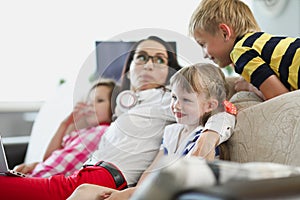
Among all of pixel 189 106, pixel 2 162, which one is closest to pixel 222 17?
pixel 189 106

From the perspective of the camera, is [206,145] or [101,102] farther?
[101,102]

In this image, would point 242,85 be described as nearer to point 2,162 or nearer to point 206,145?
point 206,145

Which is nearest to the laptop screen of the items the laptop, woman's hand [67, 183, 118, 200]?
the laptop

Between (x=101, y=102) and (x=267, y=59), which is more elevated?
(x=267, y=59)

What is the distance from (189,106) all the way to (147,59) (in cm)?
31

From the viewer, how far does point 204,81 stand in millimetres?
1531

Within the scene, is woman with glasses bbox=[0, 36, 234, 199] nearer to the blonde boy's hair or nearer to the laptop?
the laptop

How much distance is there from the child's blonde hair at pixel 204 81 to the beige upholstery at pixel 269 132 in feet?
0.30

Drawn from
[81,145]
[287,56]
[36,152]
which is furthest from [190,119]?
[36,152]

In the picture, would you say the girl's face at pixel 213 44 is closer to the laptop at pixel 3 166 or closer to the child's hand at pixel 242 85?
the child's hand at pixel 242 85

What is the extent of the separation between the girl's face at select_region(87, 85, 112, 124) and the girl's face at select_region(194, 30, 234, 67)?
0.38 meters

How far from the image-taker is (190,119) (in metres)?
1.56

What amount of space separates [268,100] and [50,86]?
6.79 feet

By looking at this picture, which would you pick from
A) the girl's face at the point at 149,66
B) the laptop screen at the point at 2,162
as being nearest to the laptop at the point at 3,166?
the laptop screen at the point at 2,162
